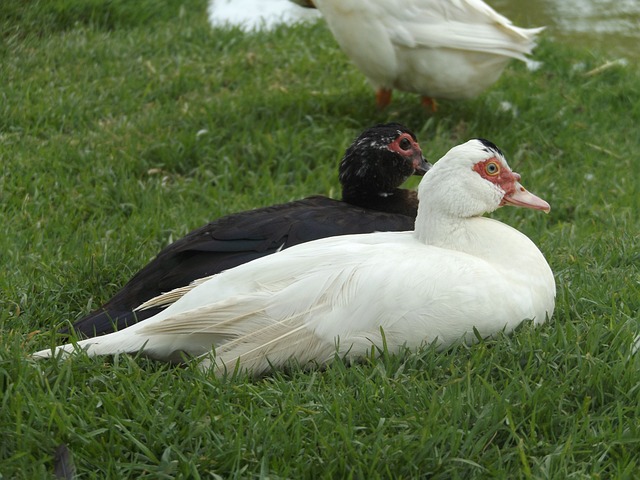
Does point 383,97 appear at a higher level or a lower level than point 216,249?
lower

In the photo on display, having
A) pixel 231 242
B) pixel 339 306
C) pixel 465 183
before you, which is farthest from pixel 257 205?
pixel 339 306

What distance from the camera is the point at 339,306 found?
10.7 feet

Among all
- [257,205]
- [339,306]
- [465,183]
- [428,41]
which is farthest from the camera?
[428,41]

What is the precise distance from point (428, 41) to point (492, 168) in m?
2.62

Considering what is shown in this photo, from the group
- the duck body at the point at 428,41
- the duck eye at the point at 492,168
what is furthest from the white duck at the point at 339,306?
the duck body at the point at 428,41

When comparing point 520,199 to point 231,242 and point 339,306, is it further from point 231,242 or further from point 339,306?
point 231,242

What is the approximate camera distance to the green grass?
2754 millimetres

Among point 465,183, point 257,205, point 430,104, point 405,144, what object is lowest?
point 257,205

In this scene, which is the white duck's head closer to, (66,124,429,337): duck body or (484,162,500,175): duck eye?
(484,162,500,175): duck eye

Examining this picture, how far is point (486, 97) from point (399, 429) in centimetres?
430

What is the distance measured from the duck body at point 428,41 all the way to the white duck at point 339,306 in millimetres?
2879

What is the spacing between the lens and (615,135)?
6.45 m

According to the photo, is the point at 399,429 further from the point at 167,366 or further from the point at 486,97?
the point at 486,97

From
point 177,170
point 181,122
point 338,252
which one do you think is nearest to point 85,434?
point 338,252
